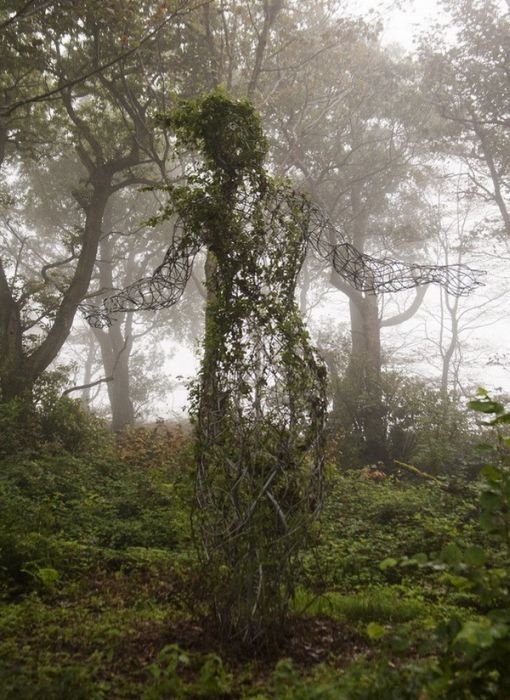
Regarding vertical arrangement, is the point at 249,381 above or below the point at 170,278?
below

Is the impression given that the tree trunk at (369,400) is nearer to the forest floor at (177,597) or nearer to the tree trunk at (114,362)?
the forest floor at (177,597)

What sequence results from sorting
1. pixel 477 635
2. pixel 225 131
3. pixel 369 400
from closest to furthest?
pixel 477 635 < pixel 225 131 < pixel 369 400

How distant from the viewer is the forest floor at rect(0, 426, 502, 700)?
9.55 feet

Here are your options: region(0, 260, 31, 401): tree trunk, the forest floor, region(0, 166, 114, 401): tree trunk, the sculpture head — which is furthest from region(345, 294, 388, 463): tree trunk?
the sculpture head

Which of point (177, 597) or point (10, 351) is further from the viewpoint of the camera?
point (10, 351)

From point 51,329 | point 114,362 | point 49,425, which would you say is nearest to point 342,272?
point 49,425

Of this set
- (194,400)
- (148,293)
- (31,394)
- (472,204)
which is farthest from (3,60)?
(472,204)

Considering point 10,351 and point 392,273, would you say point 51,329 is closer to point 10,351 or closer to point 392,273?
point 10,351

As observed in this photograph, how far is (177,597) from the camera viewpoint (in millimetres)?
4637

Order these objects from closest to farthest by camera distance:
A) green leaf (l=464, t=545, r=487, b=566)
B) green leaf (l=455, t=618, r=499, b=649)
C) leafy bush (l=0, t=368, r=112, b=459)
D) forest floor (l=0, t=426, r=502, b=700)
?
green leaf (l=455, t=618, r=499, b=649), green leaf (l=464, t=545, r=487, b=566), forest floor (l=0, t=426, r=502, b=700), leafy bush (l=0, t=368, r=112, b=459)

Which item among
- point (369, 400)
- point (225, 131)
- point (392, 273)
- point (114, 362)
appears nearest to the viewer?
→ point (225, 131)

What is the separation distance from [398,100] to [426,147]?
5.75 ft

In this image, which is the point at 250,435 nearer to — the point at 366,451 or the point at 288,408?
the point at 288,408

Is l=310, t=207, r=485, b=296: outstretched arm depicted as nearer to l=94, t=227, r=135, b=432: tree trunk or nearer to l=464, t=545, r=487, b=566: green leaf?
l=464, t=545, r=487, b=566: green leaf
